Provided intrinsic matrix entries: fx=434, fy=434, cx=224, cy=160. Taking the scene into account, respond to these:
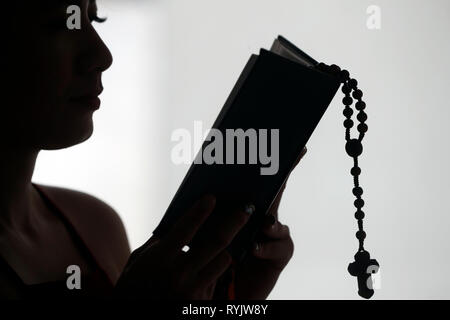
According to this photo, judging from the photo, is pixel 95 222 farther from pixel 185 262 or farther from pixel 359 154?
pixel 359 154

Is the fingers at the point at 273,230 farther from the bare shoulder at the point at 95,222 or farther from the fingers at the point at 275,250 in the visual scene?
the bare shoulder at the point at 95,222

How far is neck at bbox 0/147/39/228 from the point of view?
561 millimetres

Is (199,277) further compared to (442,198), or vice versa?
(442,198)

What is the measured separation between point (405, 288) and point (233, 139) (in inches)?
27.7

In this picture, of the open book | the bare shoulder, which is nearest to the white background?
the bare shoulder

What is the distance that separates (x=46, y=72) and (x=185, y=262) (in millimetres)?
273

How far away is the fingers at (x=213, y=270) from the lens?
1.37 ft

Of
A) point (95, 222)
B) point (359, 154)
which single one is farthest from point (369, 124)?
point (95, 222)

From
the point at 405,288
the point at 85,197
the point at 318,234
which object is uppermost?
the point at 85,197

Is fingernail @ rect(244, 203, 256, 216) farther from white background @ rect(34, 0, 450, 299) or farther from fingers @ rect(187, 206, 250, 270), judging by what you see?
white background @ rect(34, 0, 450, 299)

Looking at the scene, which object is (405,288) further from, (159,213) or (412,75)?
(159,213)

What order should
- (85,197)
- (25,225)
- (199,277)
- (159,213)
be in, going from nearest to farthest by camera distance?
(199,277) < (25,225) < (85,197) < (159,213)
